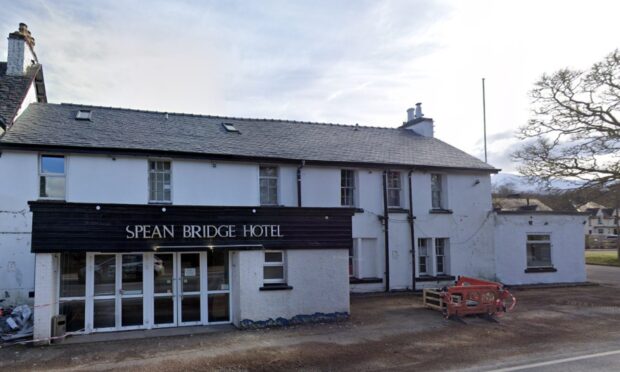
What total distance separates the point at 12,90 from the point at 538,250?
929 inches

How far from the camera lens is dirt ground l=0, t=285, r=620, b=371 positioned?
9.23 m

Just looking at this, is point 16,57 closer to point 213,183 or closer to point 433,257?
point 213,183

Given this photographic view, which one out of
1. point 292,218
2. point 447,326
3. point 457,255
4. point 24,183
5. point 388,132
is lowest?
point 447,326

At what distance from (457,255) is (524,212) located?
4.19 metres

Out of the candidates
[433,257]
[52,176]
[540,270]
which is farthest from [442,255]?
[52,176]

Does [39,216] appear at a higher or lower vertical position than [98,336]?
higher

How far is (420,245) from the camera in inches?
803

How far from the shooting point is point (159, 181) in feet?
54.6

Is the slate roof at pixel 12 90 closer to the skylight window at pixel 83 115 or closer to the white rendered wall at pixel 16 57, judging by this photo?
the white rendered wall at pixel 16 57

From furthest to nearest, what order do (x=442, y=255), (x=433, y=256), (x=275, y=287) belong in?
1. (x=442, y=255)
2. (x=433, y=256)
3. (x=275, y=287)

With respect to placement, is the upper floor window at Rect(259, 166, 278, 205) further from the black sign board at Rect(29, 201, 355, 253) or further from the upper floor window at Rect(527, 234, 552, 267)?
the upper floor window at Rect(527, 234, 552, 267)

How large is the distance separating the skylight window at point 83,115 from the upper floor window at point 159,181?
3.78m

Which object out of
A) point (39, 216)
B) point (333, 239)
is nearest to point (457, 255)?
point (333, 239)

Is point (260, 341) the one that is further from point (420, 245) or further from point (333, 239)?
point (420, 245)
